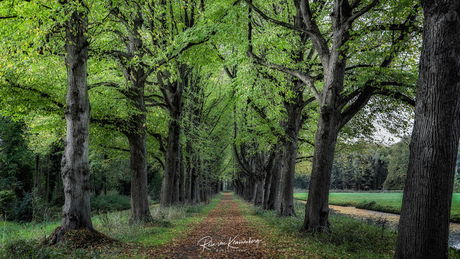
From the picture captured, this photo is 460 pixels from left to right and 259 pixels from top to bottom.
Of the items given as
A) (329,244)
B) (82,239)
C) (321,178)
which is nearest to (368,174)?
(321,178)

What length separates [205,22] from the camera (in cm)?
853

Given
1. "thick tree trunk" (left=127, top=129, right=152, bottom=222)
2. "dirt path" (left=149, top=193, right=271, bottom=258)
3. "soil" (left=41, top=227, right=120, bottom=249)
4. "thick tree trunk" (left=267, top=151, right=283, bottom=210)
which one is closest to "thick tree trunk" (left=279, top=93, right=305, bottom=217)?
"thick tree trunk" (left=267, top=151, right=283, bottom=210)

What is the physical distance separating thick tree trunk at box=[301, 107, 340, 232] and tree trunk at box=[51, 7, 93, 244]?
6236 mm

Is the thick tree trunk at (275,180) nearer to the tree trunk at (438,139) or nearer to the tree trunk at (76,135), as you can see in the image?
the tree trunk at (76,135)

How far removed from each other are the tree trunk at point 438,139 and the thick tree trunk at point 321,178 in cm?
357

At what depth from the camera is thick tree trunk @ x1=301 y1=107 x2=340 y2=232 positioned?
7.16 metres

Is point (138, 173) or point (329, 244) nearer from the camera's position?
point (329, 244)

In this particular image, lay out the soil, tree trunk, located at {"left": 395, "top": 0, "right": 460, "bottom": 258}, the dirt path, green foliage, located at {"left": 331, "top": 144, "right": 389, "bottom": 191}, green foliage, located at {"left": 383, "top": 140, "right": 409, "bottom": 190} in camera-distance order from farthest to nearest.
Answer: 1. green foliage, located at {"left": 331, "top": 144, "right": 389, "bottom": 191}
2. green foliage, located at {"left": 383, "top": 140, "right": 409, "bottom": 190}
3. the dirt path
4. the soil
5. tree trunk, located at {"left": 395, "top": 0, "right": 460, "bottom": 258}

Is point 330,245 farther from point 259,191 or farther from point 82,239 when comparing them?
point 259,191

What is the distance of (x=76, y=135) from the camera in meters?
6.25

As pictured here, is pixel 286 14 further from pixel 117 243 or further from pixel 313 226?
pixel 117 243

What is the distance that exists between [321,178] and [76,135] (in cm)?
705

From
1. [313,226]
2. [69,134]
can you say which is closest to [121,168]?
[69,134]

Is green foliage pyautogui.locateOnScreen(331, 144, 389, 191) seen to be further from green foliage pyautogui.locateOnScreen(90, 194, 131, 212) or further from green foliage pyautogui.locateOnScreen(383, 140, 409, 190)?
green foliage pyautogui.locateOnScreen(90, 194, 131, 212)
